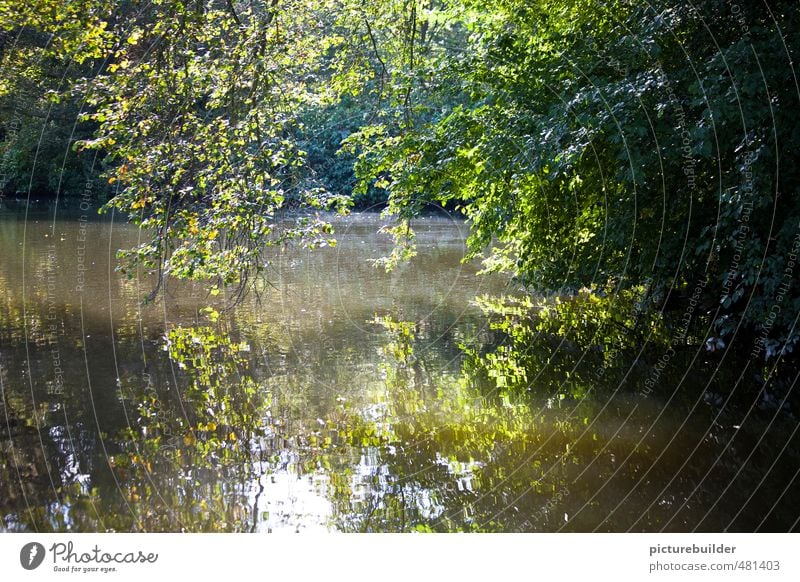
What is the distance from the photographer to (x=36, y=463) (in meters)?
6.44

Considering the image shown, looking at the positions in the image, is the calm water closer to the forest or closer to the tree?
the forest

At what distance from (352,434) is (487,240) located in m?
5.47

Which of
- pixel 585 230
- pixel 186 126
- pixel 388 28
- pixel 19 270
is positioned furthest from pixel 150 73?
pixel 19 270

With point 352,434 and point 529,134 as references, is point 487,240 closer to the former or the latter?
point 529,134

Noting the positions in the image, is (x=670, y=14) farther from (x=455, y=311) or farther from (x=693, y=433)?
(x=455, y=311)

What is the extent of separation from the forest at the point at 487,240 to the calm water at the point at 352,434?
4 centimetres

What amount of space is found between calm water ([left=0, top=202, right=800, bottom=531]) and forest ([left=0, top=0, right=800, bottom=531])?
1.5 inches

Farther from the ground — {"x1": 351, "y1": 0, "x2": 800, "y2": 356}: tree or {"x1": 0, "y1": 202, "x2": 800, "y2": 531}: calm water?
{"x1": 351, "y1": 0, "x2": 800, "y2": 356}: tree

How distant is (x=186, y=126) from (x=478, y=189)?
5.02 meters

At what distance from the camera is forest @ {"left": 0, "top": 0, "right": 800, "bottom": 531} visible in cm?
645

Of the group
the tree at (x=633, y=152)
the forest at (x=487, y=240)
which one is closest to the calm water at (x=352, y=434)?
the forest at (x=487, y=240)

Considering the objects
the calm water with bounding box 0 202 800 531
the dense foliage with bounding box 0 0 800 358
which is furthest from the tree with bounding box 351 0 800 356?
the calm water with bounding box 0 202 800 531

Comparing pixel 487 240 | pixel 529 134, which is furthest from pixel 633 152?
pixel 487 240

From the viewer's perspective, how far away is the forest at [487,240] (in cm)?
645
